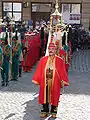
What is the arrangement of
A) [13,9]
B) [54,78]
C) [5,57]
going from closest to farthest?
[54,78] → [5,57] → [13,9]

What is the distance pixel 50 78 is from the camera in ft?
27.8

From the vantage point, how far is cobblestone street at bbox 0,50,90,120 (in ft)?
28.1

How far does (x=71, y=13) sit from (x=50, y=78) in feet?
67.5

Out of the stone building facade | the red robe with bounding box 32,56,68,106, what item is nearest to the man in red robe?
the red robe with bounding box 32,56,68,106

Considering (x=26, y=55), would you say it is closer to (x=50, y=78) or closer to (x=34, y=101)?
(x=34, y=101)

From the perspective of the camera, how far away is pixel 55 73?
27.7 feet

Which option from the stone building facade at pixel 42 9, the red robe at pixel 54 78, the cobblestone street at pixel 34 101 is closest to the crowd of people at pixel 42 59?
the red robe at pixel 54 78

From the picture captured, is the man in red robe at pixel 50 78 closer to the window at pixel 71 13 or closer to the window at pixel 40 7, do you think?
the window at pixel 71 13

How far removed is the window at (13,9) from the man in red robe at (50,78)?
70.4 feet

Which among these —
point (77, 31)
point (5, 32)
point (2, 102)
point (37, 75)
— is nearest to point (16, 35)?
point (5, 32)

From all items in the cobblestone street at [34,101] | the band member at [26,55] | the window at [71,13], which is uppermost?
the window at [71,13]

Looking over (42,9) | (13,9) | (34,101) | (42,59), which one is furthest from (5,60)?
(13,9)

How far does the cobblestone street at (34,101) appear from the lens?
8562mm

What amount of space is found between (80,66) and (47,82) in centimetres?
866
